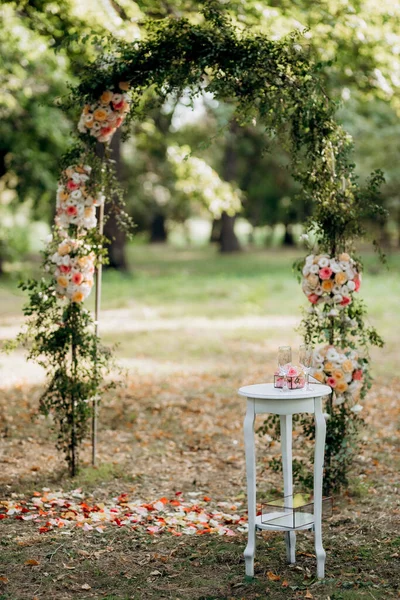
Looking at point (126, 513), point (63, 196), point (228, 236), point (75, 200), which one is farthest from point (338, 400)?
point (228, 236)

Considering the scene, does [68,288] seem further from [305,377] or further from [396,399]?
[396,399]

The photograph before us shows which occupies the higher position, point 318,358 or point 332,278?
point 332,278

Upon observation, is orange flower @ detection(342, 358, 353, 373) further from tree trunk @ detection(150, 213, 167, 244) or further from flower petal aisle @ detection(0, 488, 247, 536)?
tree trunk @ detection(150, 213, 167, 244)

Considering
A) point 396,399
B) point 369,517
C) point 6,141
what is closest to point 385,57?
point 396,399

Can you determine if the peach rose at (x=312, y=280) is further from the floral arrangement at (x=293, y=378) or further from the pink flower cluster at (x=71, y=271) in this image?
the pink flower cluster at (x=71, y=271)

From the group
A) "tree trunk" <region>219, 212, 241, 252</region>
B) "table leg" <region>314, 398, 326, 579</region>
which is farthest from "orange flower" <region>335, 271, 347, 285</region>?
"tree trunk" <region>219, 212, 241, 252</region>

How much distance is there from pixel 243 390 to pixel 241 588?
1.16 meters

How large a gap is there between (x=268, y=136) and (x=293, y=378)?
→ 2.06 metres

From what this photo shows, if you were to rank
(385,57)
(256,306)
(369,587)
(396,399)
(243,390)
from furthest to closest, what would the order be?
(256,306)
(385,57)
(396,399)
(243,390)
(369,587)

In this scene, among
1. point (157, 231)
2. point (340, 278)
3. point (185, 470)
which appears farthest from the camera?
point (157, 231)

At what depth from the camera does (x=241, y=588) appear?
15.6 feet

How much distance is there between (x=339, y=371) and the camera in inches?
242

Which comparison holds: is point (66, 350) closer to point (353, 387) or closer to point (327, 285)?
point (327, 285)

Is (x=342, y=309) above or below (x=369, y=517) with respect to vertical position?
above
